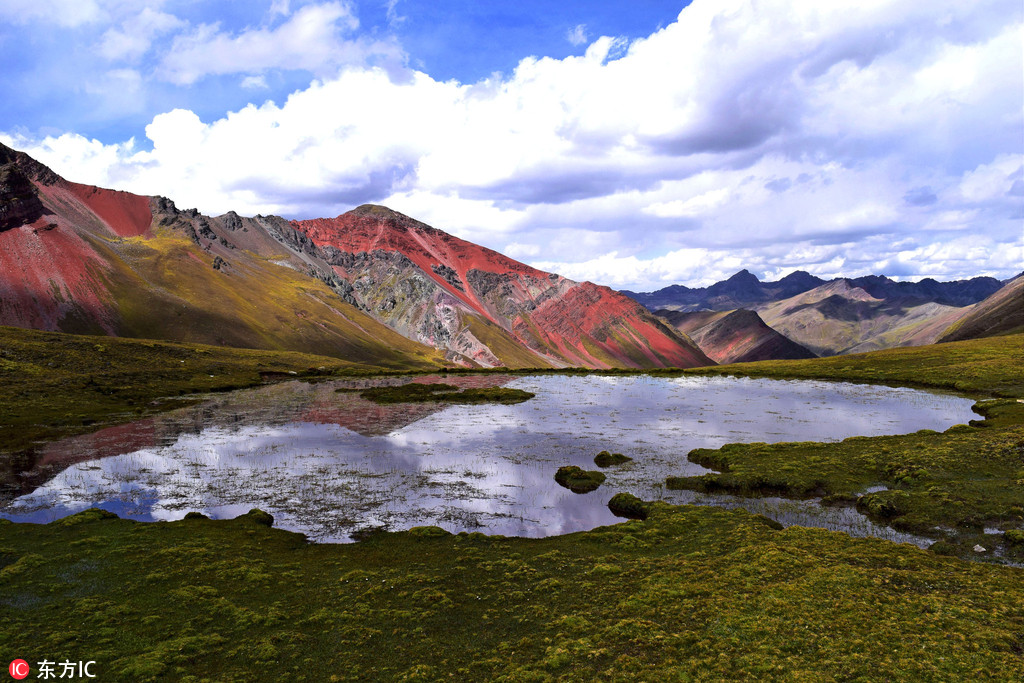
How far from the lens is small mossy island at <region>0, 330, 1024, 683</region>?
63.6 ft

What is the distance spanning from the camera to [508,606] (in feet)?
→ 80.1

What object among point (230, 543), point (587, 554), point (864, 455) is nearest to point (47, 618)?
point (230, 543)

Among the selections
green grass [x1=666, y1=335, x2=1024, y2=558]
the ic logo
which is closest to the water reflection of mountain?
the ic logo

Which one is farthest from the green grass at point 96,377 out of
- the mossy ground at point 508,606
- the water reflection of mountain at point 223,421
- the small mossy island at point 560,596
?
the mossy ground at point 508,606

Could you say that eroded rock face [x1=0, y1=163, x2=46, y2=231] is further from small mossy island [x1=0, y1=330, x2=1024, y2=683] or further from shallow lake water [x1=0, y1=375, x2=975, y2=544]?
small mossy island [x1=0, y1=330, x2=1024, y2=683]

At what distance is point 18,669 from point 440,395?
8987 cm

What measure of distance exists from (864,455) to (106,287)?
696 feet

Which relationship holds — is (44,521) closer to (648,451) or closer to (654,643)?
(654,643)

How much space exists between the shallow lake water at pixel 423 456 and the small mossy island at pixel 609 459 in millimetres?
1308

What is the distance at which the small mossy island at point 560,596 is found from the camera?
1939 centimetres

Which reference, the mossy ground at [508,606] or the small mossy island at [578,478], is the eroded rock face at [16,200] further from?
the small mossy island at [578,478]

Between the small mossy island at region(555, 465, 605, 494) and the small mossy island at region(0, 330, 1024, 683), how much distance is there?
13.6 ft

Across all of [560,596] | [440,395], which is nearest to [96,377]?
[440,395]

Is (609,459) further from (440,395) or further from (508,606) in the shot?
(440,395)
